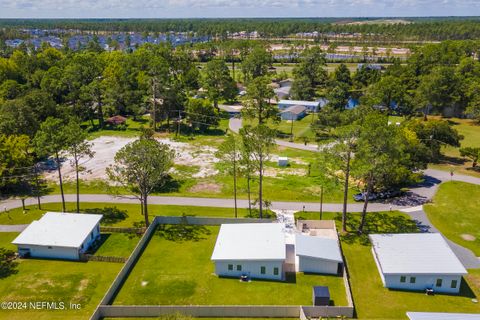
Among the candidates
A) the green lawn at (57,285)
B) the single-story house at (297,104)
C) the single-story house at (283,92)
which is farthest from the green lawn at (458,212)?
the single-story house at (283,92)

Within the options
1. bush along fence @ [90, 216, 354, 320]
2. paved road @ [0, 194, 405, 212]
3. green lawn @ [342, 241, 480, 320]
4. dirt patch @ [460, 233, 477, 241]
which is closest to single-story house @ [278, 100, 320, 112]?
paved road @ [0, 194, 405, 212]

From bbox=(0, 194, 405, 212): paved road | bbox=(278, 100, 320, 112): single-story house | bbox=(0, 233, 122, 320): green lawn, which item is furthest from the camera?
bbox=(278, 100, 320, 112): single-story house

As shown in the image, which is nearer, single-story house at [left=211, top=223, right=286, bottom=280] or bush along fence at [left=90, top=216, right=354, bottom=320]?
bush along fence at [left=90, top=216, right=354, bottom=320]

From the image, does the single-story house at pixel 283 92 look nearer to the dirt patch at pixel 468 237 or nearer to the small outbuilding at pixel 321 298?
the dirt patch at pixel 468 237

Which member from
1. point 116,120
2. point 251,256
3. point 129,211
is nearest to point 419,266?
point 251,256

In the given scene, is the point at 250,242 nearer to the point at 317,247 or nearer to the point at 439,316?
the point at 317,247

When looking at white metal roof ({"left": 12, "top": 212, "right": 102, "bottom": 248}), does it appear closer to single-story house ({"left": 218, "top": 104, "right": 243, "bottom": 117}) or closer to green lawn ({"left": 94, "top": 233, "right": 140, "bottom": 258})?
green lawn ({"left": 94, "top": 233, "right": 140, "bottom": 258})

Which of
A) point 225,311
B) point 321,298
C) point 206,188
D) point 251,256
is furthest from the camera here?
point 206,188
